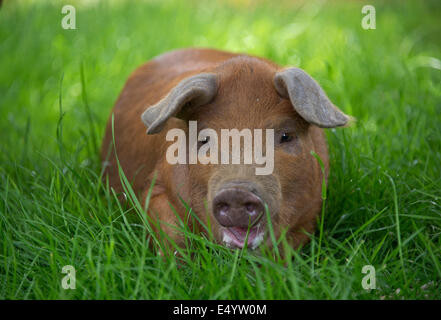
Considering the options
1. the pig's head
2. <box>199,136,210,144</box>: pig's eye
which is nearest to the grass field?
the pig's head

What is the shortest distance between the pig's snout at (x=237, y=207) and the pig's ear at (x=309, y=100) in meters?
0.52

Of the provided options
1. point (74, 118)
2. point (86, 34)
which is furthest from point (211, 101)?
point (86, 34)

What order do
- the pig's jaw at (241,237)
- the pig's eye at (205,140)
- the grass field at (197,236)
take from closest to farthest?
Answer: the grass field at (197,236) < the pig's jaw at (241,237) < the pig's eye at (205,140)

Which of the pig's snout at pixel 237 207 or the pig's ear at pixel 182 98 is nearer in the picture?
the pig's snout at pixel 237 207

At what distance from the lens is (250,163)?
3.19 m

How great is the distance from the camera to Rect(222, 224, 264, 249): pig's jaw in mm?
3291

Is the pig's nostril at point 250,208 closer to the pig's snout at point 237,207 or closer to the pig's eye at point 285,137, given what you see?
the pig's snout at point 237,207

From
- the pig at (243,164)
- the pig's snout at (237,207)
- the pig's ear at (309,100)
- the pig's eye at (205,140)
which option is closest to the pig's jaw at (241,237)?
the pig at (243,164)

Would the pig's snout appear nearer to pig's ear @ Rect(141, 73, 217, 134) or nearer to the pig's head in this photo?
the pig's head

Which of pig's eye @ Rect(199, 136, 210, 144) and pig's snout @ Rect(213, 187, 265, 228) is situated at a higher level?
pig's eye @ Rect(199, 136, 210, 144)

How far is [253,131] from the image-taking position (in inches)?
131

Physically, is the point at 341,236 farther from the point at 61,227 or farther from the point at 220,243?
the point at 61,227

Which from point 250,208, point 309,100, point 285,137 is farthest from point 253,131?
point 250,208

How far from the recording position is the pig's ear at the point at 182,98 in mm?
3293
